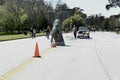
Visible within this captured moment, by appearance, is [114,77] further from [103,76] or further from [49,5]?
[49,5]

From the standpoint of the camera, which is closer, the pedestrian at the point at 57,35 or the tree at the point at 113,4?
the pedestrian at the point at 57,35

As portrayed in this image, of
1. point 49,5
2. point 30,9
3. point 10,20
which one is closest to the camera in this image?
point 10,20

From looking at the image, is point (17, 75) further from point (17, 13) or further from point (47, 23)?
point (47, 23)

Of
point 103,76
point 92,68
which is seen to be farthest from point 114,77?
point 92,68

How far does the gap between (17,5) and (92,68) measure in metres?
107

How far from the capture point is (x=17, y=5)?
120 m

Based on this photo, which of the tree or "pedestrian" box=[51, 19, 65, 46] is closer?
"pedestrian" box=[51, 19, 65, 46]

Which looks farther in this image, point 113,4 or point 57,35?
point 113,4

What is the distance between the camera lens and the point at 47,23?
5285 inches

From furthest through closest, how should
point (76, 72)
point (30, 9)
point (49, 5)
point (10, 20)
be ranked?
point (49, 5) → point (30, 9) → point (10, 20) → point (76, 72)

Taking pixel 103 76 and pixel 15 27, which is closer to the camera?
pixel 103 76

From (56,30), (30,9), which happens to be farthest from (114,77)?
(30,9)

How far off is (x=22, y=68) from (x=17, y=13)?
103779mm

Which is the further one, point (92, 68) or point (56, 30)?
point (56, 30)
